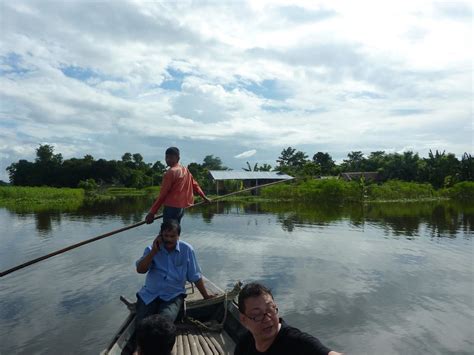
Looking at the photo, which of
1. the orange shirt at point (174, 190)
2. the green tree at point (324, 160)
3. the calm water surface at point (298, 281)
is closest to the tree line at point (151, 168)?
the green tree at point (324, 160)

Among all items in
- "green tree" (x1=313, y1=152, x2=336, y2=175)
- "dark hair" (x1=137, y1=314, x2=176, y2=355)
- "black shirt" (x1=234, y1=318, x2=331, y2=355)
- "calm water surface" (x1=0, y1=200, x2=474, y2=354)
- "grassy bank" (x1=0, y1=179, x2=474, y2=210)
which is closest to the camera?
"black shirt" (x1=234, y1=318, x2=331, y2=355)

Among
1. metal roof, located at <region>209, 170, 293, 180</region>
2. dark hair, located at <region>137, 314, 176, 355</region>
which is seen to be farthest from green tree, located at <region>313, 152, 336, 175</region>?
dark hair, located at <region>137, 314, 176, 355</region>

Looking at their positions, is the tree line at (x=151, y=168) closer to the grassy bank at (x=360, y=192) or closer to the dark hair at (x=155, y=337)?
the grassy bank at (x=360, y=192)

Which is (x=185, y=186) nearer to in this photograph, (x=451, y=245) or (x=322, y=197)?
(x=451, y=245)

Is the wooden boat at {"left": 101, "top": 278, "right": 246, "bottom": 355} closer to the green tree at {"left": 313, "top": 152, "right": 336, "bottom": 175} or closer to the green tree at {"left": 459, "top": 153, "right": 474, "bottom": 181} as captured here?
the green tree at {"left": 459, "top": 153, "right": 474, "bottom": 181}

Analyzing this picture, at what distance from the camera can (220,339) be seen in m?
4.24

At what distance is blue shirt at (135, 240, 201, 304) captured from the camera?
3.92 m

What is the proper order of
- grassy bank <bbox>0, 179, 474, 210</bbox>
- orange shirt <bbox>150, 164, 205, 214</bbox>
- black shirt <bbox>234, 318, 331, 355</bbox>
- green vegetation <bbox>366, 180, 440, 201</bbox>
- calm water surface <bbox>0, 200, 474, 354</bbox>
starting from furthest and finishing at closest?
1. green vegetation <bbox>366, 180, 440, 201</bbox>
2. grassy bank <bbox>0, 179, 474, 210</bbox>
3. calm water surface <bbox>0, 200, 474, 354</bbox>
4. orange shirt <bbox>150, 164, 205, 214</bbox>
5. black shirt <bbox>234, 318, 331, 355</bbox>

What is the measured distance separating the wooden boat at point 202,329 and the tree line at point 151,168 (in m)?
37.9

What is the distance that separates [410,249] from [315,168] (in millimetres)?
31095

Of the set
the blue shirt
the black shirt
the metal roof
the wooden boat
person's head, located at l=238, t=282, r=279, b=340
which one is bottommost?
the wooden boat

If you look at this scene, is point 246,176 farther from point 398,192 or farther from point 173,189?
point 173,189

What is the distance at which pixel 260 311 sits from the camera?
176cm

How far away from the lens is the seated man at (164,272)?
385cm
